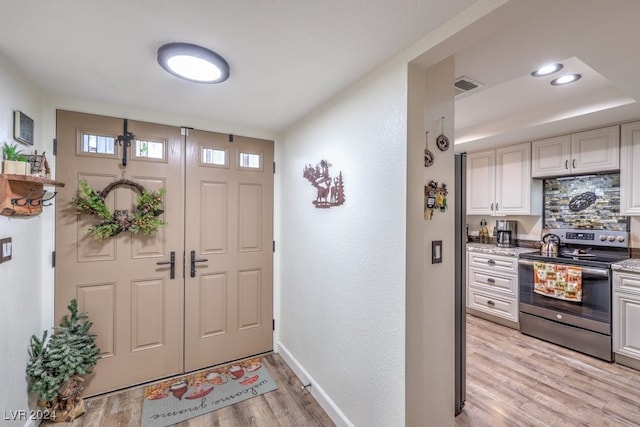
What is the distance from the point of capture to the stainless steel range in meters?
2.72

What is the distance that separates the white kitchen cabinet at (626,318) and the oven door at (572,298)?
0.06 metres

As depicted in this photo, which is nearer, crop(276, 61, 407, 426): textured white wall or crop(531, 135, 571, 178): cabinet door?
crop(276, 61, 407, 426): textured white wall

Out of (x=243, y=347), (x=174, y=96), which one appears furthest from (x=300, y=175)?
(x=243, y=347)

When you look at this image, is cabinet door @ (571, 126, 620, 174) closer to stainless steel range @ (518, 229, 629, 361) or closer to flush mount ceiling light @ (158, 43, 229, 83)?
stainless steel range @ (518, 229, 629, 361)

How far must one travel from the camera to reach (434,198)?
1.57m

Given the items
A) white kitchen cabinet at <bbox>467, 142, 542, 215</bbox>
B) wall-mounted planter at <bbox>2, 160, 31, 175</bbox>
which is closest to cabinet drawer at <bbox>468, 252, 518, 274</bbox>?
white kitchen cabinet at <bbox>467, 142, 542, 215</bbox>

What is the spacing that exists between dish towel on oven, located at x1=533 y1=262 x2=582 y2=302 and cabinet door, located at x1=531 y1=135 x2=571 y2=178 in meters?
1.09

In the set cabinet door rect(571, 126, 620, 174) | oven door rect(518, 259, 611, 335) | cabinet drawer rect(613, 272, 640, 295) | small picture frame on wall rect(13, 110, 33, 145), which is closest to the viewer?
small picture frame on wall rect(13, 110, 33, 145)

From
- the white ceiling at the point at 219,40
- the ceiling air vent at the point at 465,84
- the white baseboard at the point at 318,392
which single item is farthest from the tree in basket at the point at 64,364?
the ceiling air vent at the point at 465,84

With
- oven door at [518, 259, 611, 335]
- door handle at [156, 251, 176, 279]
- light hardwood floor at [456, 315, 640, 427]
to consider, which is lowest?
light hardwood floor at [456, 315, 640, 427]

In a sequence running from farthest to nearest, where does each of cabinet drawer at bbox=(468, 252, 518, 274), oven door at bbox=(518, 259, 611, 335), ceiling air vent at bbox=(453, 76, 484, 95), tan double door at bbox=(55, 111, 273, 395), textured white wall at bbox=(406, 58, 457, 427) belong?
cabinet drawer at bbox=(468, 252, 518, 274)
oven door at bbox=(518, 259, 611, 335)
tan double door at bbox=(55, 111, 273, 395)
ceiling air vent at bbox=(453, 76, 484, 95)
textured white wall at bbox=(406, 58, 457, 427)

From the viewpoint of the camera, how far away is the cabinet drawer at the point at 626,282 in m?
2.49

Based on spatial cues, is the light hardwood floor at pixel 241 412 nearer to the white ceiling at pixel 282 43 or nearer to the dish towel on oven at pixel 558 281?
the white ceiling at pixel 282 43

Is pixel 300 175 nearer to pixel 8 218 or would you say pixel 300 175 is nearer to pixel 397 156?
pixel 397 156
